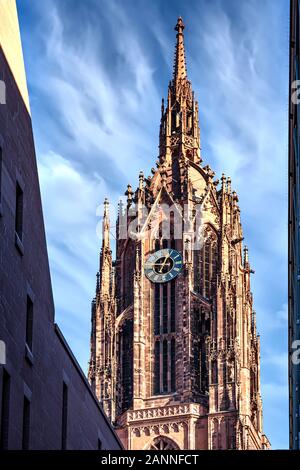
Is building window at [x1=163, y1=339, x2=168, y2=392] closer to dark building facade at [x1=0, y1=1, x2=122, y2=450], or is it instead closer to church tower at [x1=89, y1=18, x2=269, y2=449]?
church tower at [x1=89, y1=18, x2=269, y2=449]

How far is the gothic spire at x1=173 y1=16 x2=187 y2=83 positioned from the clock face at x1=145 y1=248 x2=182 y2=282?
75.1 ft

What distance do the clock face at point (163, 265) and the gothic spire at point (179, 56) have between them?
22.9 metres

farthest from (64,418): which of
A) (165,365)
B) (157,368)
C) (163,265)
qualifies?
(163,265)

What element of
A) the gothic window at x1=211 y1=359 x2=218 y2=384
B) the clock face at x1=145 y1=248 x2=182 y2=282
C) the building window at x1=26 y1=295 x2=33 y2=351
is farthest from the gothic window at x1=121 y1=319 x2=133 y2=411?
the building window at x1=26 y1=295 x2=33 y2=351

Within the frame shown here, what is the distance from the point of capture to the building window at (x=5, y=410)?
35.7 meters

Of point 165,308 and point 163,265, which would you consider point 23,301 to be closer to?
point 165,308

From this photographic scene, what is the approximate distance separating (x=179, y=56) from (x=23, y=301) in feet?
335

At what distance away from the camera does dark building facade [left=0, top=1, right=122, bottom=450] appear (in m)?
36.8

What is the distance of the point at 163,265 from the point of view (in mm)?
121938

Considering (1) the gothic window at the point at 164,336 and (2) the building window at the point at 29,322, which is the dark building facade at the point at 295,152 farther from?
(1) the gothic window at the point at 164,336

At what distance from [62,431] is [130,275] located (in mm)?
79493

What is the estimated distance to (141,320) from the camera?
120 meters
